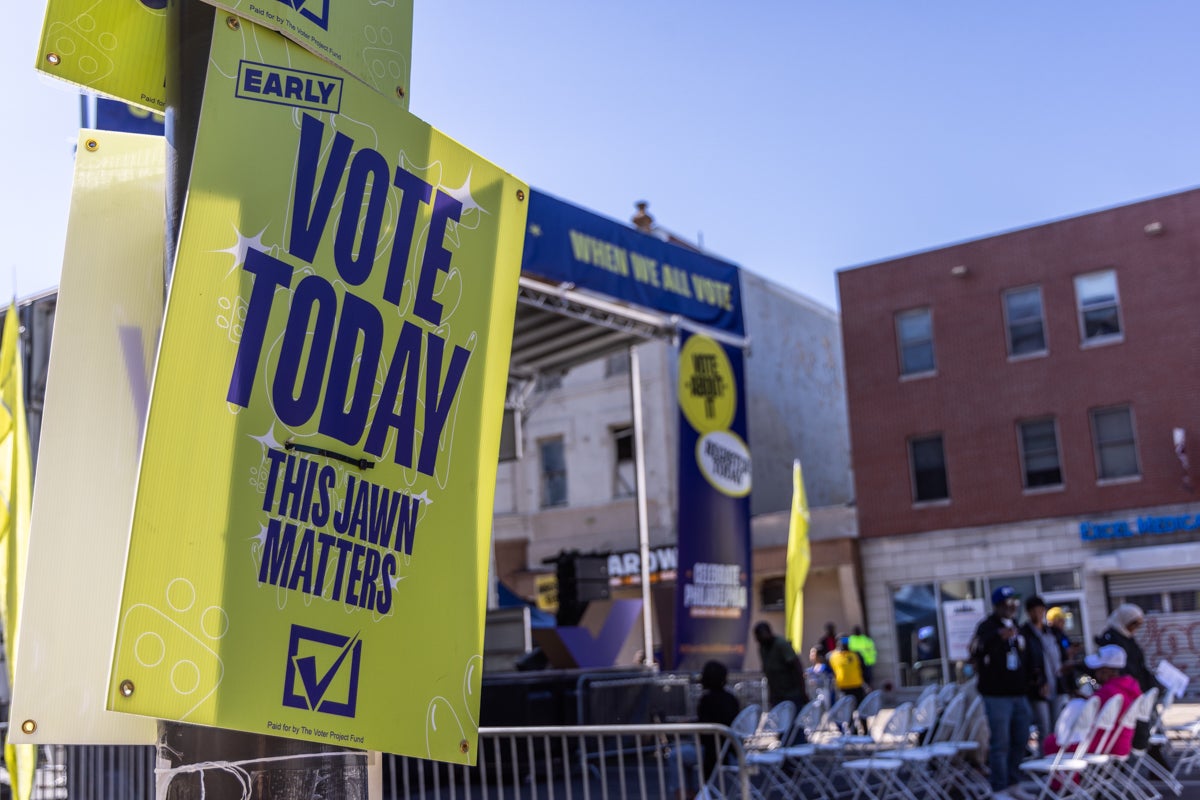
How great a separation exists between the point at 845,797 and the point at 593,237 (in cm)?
782

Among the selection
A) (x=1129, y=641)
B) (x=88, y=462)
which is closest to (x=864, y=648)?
(x=1129, y=641)

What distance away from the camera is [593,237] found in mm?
15672

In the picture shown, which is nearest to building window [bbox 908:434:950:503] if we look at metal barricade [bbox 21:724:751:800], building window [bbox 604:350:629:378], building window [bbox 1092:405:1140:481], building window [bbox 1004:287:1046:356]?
building window [bbox 1004:287:1046:356]

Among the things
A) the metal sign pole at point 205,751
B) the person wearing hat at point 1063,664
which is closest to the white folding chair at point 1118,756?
the person wearing hat at point 1063,664

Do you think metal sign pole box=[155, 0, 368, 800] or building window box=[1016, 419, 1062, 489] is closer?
metal sign pole box=[155, 0, 368, 800]

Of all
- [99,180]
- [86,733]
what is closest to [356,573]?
[86,733]

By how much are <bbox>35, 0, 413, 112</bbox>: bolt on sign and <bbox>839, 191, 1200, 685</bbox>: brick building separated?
2408 cm

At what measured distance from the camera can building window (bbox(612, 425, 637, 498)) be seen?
30.8 meters

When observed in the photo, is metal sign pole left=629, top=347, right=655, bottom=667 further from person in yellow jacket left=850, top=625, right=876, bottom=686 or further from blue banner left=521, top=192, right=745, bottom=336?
person in yellow jacket left=850, top=625, right=876, bottom=686

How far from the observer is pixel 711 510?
1703 centimetres

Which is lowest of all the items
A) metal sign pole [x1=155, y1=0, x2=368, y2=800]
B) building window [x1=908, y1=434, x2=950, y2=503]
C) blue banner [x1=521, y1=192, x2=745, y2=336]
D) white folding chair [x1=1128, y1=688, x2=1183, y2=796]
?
white folding chair [x1=1128, y1=688, x2=1183, y2=796]

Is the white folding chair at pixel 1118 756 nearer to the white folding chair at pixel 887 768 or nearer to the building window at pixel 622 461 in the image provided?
the white folding chair at pixel 887 768

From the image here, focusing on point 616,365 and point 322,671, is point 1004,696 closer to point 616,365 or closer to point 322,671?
point 322,671

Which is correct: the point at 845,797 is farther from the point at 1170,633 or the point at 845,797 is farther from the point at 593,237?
the point at 1170,633
